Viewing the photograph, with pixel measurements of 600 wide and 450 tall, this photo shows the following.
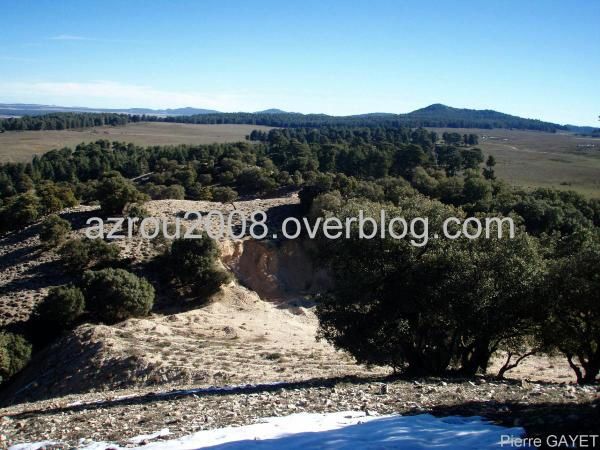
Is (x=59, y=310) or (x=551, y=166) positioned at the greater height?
(x=551, y=166)

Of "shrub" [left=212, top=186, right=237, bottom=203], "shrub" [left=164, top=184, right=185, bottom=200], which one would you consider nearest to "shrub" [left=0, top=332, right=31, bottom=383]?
"shrub" [left=212, top=186, right=237, bottom=203]

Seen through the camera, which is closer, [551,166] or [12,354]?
[12,354]

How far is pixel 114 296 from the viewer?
28.1 meters

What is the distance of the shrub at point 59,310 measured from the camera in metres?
26.6

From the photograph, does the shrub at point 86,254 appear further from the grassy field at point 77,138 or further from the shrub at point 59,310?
the grassy field at point 77,138

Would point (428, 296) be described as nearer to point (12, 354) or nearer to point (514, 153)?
point (12, 354)

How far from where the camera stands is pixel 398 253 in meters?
17.0

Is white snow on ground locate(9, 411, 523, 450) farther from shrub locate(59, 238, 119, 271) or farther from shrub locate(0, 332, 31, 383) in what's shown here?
shrub locate(59, 238, 119, 271)

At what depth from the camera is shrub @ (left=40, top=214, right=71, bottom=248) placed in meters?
36.1

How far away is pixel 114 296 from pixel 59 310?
110 inches

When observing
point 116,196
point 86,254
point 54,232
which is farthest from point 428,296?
point 116,196

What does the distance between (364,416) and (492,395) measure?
3719 mm

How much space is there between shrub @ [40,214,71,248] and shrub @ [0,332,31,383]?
12.7 metres

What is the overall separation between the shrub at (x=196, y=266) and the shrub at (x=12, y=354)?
34.1 feet
